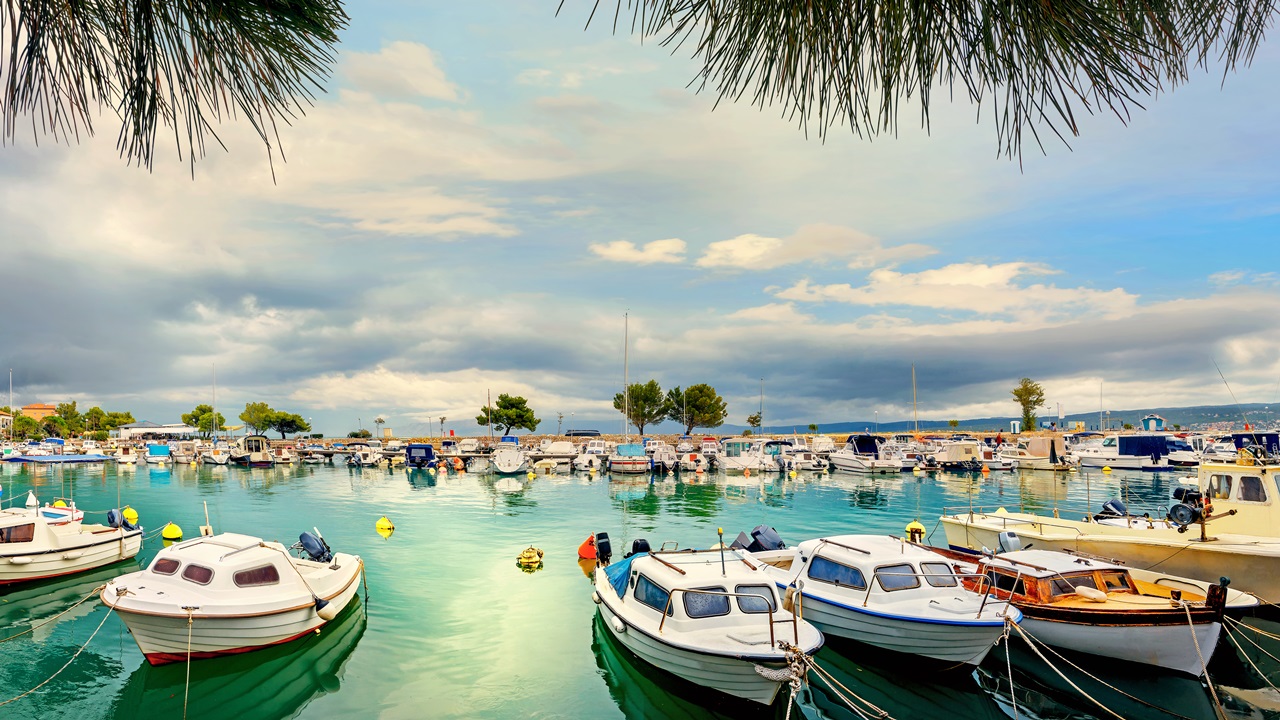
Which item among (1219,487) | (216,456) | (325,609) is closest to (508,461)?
(216,456)

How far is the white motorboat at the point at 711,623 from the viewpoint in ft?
38.1

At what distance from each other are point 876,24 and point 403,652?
16.8 meters

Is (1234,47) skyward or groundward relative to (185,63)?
skyward

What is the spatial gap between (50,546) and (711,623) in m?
23.1

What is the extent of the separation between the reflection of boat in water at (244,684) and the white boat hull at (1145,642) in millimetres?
15927

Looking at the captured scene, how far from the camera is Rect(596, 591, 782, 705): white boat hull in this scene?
11570mm

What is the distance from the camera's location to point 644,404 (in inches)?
5433

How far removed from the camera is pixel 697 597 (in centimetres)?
1309

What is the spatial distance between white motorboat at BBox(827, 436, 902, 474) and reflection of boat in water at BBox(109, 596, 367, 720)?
6398 cm

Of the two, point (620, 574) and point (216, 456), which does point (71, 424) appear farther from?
point (620, 574)

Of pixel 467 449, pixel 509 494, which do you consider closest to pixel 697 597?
pixel 509 494

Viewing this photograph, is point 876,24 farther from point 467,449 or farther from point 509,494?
point 467,449

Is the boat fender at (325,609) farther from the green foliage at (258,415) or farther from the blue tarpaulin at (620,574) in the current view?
the green foliage at (258,415)

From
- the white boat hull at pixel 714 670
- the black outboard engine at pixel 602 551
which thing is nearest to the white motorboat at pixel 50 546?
the black outboard engine at pixel 602 551
